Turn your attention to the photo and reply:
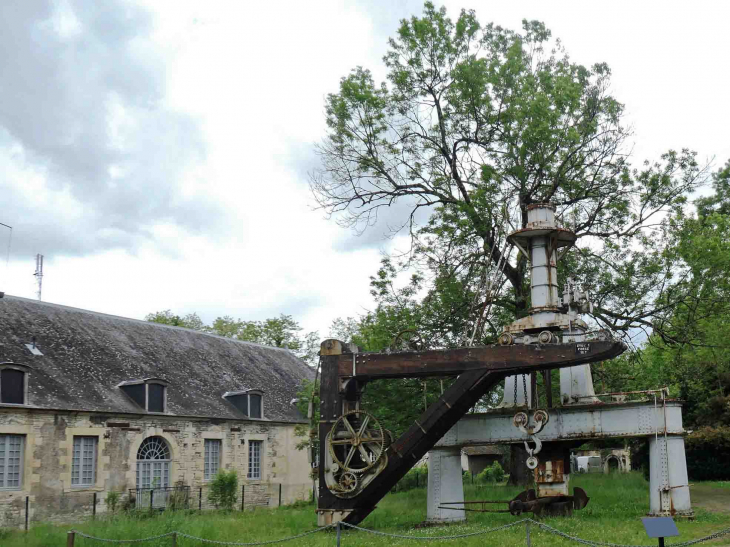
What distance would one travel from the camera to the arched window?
25859 mm

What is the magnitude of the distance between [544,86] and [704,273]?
7.30 metres

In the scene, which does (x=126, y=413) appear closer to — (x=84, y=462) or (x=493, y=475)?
(x=84, y=462)

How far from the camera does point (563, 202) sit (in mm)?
23375

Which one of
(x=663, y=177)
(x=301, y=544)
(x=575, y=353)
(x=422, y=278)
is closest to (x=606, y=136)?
(x=663, y=177)

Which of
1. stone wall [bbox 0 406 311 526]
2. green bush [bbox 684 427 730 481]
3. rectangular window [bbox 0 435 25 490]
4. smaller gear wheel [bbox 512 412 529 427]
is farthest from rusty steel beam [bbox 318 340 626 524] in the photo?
green bush [bbox 684 427 730 481]

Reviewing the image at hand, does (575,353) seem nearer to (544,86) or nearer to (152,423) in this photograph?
(544,86)

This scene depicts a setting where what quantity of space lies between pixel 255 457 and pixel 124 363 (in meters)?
6.78

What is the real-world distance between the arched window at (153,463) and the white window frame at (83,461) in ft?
5.70

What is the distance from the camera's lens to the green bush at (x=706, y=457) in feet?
81.1

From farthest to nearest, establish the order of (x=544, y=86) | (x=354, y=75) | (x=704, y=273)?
(x=354, y=75) < (x=544, y=86) < (x=704, y=273)

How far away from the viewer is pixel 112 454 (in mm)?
24797

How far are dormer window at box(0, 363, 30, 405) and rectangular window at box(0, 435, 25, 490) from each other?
1.07 metres

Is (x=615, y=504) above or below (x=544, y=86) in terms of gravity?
below

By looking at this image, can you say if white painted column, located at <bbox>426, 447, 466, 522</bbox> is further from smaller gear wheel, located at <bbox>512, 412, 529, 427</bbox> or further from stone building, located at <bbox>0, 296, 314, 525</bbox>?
stone building, located at <bbox>0, 296, 314, 525</bbox>
